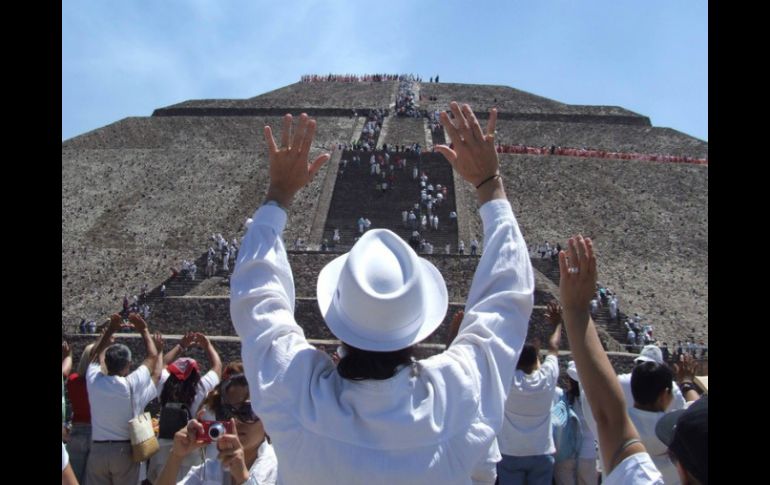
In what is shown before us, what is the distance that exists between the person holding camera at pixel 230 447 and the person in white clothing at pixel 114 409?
3.44 feet

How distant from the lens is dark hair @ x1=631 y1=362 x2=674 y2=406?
10.9 feet

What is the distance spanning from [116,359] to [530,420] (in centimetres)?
252

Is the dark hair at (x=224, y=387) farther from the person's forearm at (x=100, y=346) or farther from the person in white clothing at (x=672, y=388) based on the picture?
the person in white clothing at (x=672, y=388)

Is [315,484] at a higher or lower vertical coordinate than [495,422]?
lower

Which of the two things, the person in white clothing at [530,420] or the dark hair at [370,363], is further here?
the person in white clothing at [530,420]

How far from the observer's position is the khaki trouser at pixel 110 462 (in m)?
4.41

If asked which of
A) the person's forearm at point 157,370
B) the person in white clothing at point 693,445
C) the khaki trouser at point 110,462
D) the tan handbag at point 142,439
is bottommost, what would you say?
the khaki trouser at point 110,462

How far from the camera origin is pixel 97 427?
4387 millimetres

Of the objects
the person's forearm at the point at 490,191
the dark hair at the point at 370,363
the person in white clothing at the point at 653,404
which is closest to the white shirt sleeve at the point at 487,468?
the dark hair at the point at 370,363

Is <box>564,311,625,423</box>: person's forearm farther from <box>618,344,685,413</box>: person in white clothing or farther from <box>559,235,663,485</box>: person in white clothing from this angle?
<box>618,344,685,413</box>: person in white clothing

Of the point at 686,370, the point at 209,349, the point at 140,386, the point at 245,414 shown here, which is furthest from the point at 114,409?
the point at 686,370
